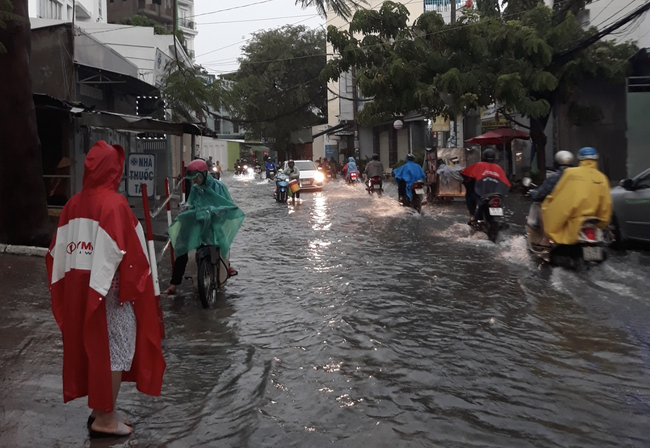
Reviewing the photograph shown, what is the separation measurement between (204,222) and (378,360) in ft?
9.51

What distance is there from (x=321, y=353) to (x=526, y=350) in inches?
65.0

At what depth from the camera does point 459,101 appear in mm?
21031

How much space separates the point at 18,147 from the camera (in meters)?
9.86

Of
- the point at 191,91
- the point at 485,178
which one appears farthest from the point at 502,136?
the point at 485,178

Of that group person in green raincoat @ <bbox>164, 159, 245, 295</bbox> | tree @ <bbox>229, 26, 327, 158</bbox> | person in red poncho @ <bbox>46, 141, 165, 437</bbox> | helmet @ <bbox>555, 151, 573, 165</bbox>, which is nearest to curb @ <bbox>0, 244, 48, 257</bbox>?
person in green raincoat @ <bbox>164, 159, 245, 295</bbox>

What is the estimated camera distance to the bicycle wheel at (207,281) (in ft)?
23.5

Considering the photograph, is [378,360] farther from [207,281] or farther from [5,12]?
[5,12]

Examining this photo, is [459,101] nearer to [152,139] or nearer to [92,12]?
[152,139]

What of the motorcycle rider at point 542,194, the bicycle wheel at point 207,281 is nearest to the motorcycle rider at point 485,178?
the motorcycle rider at point 542,194

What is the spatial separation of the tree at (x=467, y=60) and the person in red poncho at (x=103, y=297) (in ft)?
59.1

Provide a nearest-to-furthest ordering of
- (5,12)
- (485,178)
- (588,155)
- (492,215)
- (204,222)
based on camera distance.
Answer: (204,222)
(5,12)
(588,155)
(492,215)
(485,178)

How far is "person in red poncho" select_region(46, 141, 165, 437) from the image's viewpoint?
12.2 feet

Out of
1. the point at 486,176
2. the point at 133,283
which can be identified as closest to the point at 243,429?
the point at 133,283

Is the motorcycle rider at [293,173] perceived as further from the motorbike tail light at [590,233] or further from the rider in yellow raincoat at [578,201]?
the motorbike tail light at [590,233]
